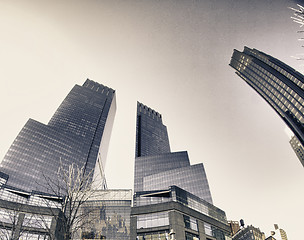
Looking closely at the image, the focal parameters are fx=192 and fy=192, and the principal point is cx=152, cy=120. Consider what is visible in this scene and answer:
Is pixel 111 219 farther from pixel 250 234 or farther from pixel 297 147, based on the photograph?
pixel 297 147

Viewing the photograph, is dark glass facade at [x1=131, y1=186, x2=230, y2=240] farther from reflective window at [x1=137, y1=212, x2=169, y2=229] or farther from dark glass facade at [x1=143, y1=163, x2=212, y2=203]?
dark glass facade at [x1=143, y1=163, x2=212, y2=203]

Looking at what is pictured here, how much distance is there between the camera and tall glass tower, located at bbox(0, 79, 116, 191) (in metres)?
114

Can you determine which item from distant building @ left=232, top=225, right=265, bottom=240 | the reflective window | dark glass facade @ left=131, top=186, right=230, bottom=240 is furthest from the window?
distant building @ left=232, top=225, right=265, bottom=240

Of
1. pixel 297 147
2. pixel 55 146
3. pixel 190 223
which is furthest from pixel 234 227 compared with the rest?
pixel 55 146

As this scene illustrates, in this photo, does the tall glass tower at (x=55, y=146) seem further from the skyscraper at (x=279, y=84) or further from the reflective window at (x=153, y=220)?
the skyscraper at (x=279, y=84)

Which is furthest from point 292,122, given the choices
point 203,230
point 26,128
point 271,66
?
point 26,128

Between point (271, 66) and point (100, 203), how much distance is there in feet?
404

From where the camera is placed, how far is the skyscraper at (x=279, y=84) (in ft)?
303

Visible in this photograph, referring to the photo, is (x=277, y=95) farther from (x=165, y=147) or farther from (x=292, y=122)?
(x=165, y=147)

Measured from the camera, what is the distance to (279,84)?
106 meters

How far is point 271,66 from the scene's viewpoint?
118 metres

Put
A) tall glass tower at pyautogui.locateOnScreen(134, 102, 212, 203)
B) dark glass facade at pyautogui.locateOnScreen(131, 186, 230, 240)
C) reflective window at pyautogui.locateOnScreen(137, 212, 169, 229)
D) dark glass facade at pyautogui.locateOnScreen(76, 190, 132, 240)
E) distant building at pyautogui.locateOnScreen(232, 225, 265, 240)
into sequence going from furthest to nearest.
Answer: tall glass tower at pyautogui.locateOnScreen(134, 102, 212, 203) < distant building at pyautogui.locateOnScreen(232, 225, 265, 240) < dark glass facade at pyautogui.locateOnScreen(76, 190, 132, 240) < reflective window at pyautogui.locateOnScreen(137, 212, 169, 229) < dark glass facade at pyautogui.locateOnScreen(131, 186, 230, 240)

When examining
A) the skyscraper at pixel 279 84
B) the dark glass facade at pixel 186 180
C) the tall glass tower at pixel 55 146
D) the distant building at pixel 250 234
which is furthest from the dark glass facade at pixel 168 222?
the distant building at pixel 250 234

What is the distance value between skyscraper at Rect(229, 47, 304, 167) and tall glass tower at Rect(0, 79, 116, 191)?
114 m
